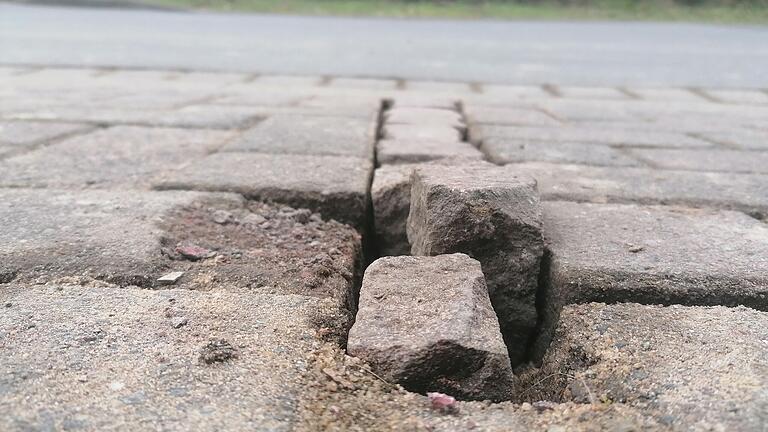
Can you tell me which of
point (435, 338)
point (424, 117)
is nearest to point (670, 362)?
point (435, 338)

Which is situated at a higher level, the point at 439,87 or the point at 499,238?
the point at 499,238

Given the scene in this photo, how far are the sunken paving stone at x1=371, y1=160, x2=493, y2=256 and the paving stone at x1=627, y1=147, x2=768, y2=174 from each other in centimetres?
83

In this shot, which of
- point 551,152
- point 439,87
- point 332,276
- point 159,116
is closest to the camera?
point 332,276

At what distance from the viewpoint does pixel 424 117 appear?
2713 mm

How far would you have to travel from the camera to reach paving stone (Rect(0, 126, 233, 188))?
5.64ft

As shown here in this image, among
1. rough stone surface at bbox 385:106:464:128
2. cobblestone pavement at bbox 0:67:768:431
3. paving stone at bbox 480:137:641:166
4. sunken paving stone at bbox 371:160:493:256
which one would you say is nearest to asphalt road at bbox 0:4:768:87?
rough stone surface at bbox 385:106:464:128

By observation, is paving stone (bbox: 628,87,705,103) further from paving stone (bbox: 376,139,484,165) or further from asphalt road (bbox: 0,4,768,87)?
paving stone (bbox: 376,139,484,165)

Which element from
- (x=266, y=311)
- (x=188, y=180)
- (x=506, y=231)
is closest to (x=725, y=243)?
(x=506, y=231)

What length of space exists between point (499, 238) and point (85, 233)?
2.57 feet

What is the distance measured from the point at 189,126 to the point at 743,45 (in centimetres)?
713

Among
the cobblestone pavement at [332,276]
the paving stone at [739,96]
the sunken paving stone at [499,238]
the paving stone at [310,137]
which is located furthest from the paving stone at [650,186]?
the paving stone at [739,96]

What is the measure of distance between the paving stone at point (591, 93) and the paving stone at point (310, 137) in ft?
5.49

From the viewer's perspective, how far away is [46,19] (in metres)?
8.87

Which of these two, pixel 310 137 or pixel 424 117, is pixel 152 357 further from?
pixel 424 117
